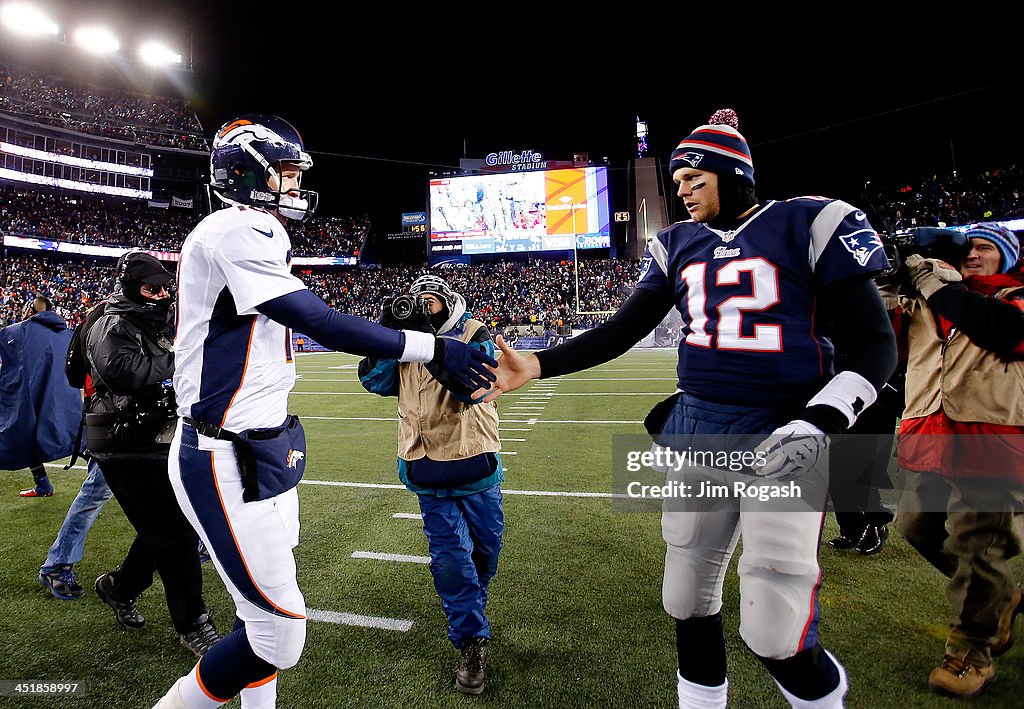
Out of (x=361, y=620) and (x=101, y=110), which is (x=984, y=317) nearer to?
(x=361, y=620)

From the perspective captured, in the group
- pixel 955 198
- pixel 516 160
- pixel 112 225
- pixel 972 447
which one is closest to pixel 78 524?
pixel 972 447

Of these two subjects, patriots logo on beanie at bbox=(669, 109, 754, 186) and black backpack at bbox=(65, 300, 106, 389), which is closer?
patriots logo on beanie at bbox=(669, 109, 754, 186)

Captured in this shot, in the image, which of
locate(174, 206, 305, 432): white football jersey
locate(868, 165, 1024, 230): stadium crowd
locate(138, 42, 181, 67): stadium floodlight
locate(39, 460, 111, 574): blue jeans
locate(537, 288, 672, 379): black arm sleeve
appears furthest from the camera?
locate(138, 42, 181, 67): stadium floodlight

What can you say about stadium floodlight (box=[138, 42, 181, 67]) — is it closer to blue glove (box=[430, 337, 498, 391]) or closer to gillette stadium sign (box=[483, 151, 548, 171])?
gillette stadium sign (box=[483, 151, 548, 171])

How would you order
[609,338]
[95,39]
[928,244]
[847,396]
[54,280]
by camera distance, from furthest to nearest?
1. [95,39]
2. [54,280]
3. [928,244]
4. [609,338]
5. [847,396]

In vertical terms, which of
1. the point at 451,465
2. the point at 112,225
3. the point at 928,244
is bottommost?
the point at 451,465

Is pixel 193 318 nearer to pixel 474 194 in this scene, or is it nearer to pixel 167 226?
→ pixel 474 194

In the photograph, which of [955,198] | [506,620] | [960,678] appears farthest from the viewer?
[955,198]

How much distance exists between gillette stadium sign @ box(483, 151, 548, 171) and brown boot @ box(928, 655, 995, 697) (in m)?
A: 38.8

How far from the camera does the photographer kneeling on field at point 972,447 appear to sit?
2367 mm

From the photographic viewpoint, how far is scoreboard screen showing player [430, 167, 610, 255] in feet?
122

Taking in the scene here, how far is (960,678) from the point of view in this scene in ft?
7.82

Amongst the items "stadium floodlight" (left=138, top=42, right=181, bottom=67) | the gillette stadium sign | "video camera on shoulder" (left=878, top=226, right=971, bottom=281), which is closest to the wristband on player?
"video camera on shoulder" (left=878, top=226, right=971, bottom=281)

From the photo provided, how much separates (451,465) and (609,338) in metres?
1.03
